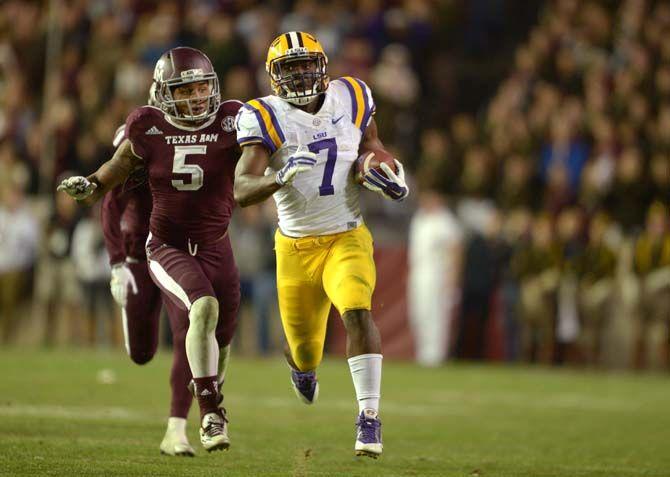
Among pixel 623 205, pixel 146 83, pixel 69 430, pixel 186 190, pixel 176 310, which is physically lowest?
pixel 69 430

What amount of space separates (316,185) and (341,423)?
2719 millimetres

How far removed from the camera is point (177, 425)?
6500mm

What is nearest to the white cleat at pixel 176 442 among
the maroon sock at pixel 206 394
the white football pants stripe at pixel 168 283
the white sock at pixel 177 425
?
the white sock at pixel 177 425

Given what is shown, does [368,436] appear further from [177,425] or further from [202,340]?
[177,425]

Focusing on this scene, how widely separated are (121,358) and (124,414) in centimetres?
521

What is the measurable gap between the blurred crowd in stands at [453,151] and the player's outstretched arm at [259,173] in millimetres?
7550

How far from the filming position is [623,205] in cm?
1316

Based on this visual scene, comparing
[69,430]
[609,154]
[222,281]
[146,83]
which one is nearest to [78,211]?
[146,83]

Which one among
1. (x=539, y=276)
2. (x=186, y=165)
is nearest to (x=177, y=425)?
(x=186, y=165)

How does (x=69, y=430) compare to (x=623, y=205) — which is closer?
(x=69, y=430)

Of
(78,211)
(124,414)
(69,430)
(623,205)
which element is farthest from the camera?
(78,211)

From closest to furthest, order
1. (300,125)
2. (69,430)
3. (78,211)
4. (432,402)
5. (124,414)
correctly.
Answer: (300,125) → (69,430) → (124,414) → (432,402) → (78,211)

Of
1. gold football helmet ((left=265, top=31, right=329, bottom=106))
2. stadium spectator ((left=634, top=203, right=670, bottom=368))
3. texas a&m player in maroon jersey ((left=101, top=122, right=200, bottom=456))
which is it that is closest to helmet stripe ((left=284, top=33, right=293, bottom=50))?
gold football helmet ((left=265, top=31, right=329, bottom=106))

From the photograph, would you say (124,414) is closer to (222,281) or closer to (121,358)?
(222,281)
